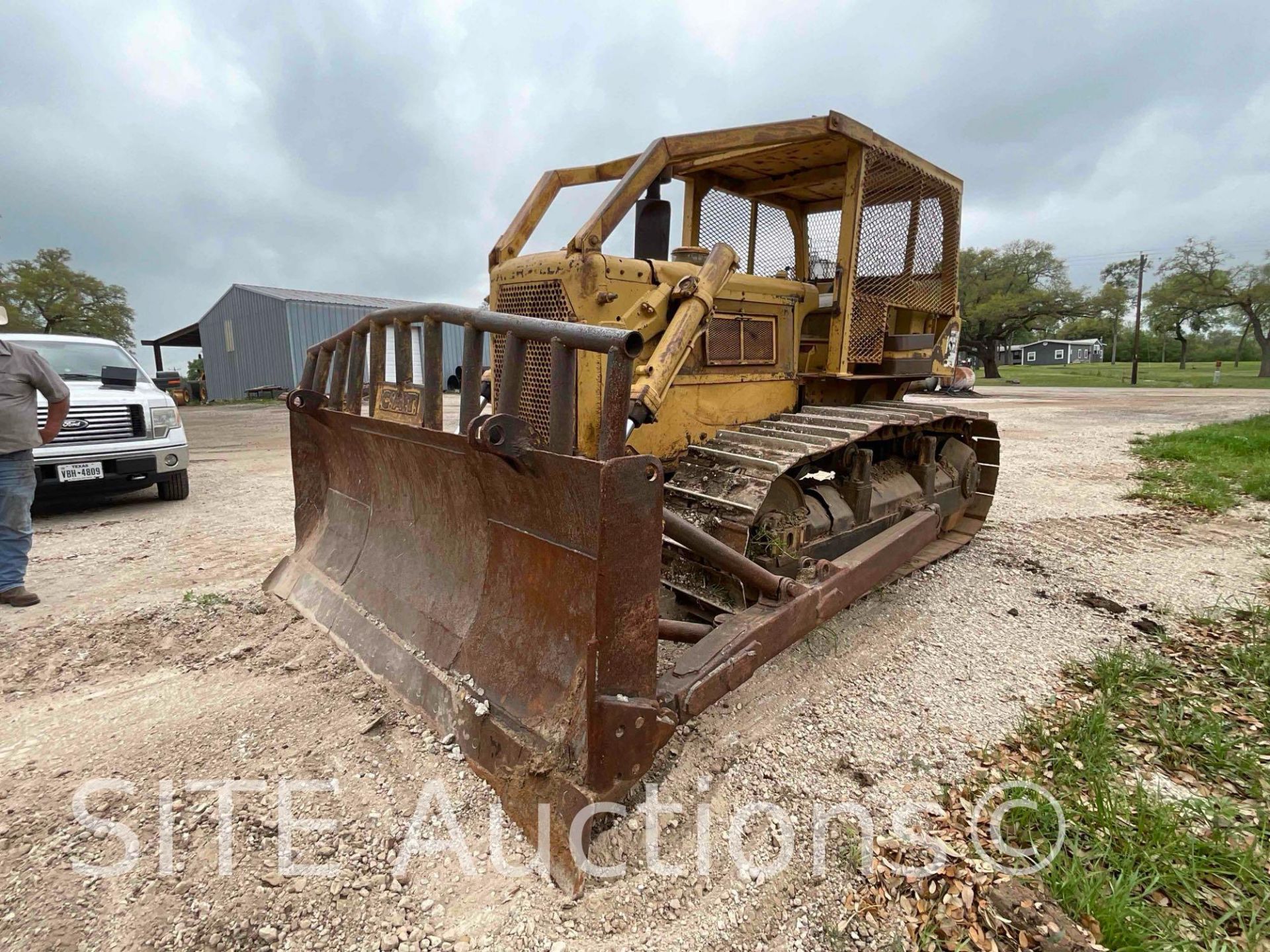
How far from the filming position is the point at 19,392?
4316mm

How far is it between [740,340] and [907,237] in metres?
1.77

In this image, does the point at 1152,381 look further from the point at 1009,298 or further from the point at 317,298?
the point at 317,298

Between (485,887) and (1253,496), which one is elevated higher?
(1253,496)

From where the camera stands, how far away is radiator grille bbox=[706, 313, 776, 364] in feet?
13.7

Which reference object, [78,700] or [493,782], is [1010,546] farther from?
[78,700]

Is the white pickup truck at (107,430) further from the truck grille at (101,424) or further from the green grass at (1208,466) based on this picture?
the green grass at (1208,466)

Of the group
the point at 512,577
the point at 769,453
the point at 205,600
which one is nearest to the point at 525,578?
the point at 512,577

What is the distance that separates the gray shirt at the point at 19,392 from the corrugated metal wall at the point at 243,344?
22.3 m

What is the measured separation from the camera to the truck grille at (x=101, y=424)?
6.39 meters

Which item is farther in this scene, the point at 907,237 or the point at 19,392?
the point at 907,237

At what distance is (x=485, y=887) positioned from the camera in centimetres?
209

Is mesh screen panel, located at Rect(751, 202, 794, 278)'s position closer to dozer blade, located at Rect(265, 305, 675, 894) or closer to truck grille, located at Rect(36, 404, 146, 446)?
dozer blade, located at Rect(265, 305, 675, 894)

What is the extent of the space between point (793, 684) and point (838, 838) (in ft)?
3.50

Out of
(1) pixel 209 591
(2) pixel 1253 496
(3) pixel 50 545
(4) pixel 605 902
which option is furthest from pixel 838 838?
(2) pixel 1253 496
